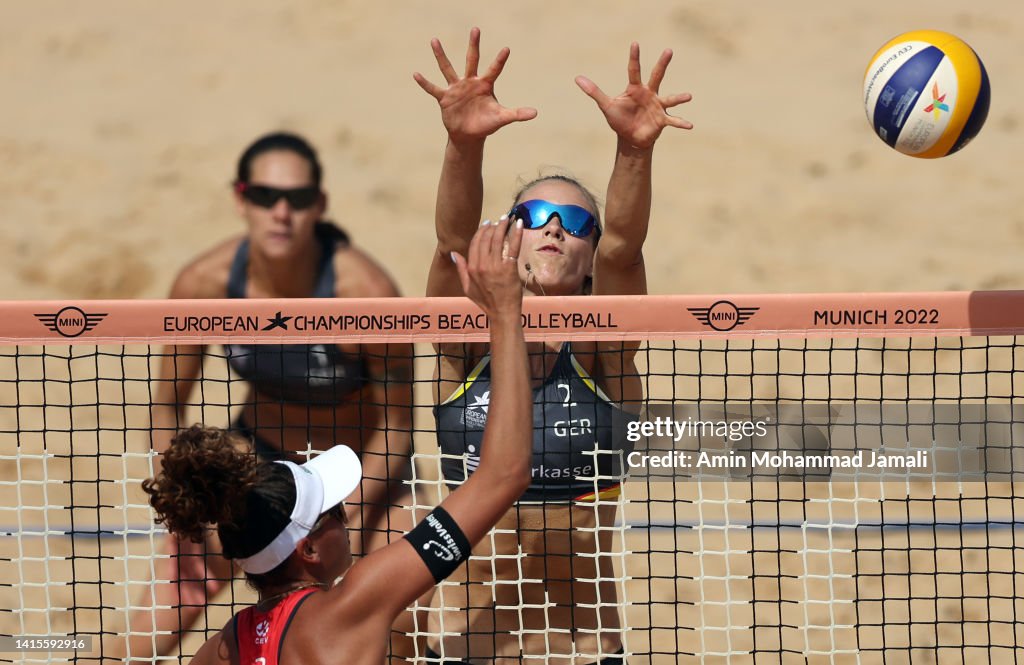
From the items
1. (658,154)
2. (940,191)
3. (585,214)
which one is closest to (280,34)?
(658,154)

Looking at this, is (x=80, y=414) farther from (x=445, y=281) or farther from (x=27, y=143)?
(x=445, y=281)

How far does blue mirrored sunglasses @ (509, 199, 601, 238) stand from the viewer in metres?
3.79

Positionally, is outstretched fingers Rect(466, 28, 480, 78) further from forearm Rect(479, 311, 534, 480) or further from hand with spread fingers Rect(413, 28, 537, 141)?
forearm Rect(479, 311, 534, 480)

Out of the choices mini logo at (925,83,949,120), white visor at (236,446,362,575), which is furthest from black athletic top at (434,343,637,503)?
mini logo at (925,83,949,120)

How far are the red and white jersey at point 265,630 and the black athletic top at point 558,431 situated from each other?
3.49 ft

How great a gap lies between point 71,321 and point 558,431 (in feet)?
4.52

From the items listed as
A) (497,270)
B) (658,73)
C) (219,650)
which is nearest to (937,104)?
(658,73)

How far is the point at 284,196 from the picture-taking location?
5.85 m

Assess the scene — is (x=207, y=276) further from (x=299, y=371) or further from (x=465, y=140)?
(x=465, y=140)

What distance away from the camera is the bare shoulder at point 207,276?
18.5 ft

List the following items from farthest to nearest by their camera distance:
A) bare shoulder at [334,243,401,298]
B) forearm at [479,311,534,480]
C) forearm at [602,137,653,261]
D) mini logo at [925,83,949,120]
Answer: bare shoulder at [334,243,401,298] < mini logo at [925,83,949,120] < forearm at [602,137,653,261] < forearm at [479,311,534,480]

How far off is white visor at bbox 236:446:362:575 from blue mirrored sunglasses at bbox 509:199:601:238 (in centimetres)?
125

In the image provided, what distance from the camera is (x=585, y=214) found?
383 centimetres

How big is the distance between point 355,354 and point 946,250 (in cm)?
499
